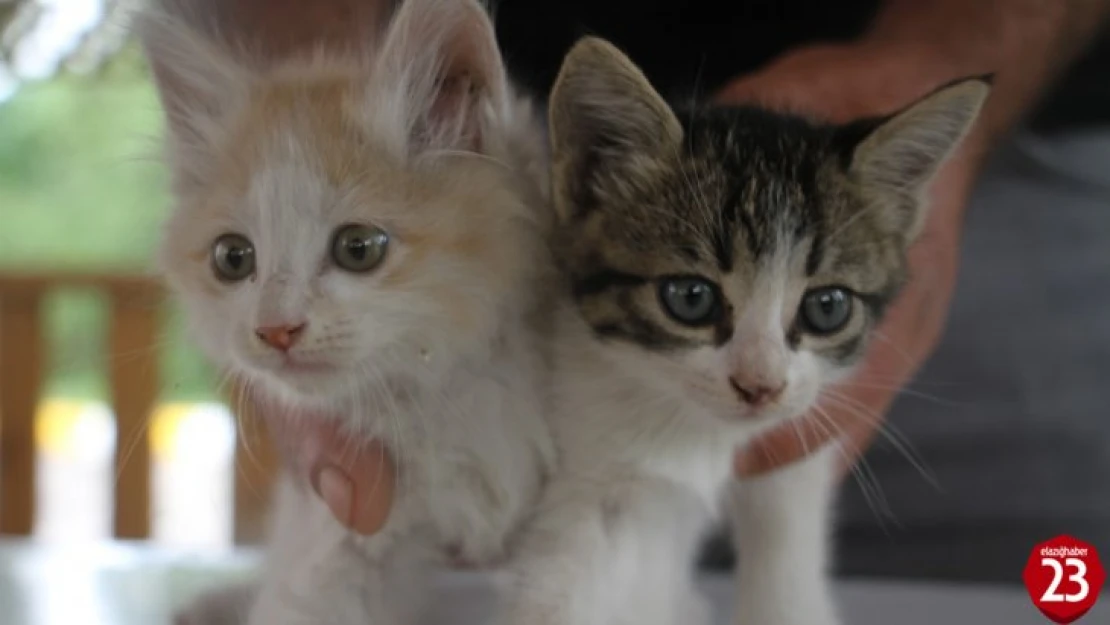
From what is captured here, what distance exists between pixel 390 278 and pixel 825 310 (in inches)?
10.9

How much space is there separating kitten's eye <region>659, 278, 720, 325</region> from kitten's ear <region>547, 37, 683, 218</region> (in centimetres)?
10

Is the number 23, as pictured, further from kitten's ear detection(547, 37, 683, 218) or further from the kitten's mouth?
the kitten's mouth

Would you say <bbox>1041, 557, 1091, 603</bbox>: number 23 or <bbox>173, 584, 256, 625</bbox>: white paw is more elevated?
<bbox>1041, 557, 1091, 603</bbox>: number 23

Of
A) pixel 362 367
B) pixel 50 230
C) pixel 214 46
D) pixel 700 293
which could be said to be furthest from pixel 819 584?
pixel 50 230

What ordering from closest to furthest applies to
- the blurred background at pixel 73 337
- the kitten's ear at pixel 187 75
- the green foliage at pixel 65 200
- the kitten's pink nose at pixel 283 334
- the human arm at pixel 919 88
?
1. the kitten's pink nose at pixel 283 334
2. the kitten's ear at pixel 187 75
3. the human arm at pixel 919 88
4. the blurred background at pixel 73 337
5. the green foliage at pixel 65 200

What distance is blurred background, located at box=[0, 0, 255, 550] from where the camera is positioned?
6.37 ft

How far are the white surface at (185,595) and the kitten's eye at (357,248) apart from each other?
334 millimetres

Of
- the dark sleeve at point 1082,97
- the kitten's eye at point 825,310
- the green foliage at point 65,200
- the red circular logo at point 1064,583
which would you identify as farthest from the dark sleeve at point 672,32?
the green foliage at point 65,200

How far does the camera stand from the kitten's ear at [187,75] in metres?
0.80

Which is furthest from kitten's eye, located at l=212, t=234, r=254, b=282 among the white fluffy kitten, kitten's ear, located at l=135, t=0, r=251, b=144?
kitten's ear, located at l=135, t=0, r=251, b=144

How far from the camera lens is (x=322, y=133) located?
0.73 meters

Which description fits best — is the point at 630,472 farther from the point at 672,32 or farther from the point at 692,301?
the point at 672,32

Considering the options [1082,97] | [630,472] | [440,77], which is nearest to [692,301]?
[630,472]

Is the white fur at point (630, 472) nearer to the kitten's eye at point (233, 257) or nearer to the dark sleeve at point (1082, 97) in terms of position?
the kitten's eye at point (233, 257)
